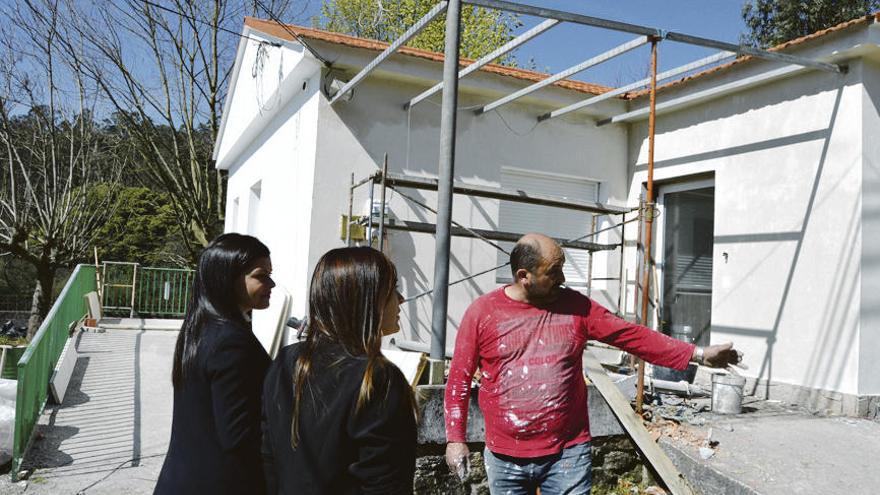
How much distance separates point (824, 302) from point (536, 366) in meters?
4.80

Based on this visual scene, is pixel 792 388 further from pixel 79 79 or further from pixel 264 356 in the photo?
pixel 79 79

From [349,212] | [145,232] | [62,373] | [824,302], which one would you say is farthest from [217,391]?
[145,232]

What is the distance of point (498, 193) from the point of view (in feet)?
24.2

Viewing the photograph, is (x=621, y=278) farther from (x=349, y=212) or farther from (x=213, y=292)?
(x=213, y=292)

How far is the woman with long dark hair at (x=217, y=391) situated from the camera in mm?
1908

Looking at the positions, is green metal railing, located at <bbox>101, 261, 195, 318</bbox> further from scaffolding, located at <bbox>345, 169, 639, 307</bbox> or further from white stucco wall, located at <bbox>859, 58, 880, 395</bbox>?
white stucco wall, located at <bbox>859, 58, 880, 395</bbox>

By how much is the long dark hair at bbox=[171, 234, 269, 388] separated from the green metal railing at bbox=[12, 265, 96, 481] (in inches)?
146

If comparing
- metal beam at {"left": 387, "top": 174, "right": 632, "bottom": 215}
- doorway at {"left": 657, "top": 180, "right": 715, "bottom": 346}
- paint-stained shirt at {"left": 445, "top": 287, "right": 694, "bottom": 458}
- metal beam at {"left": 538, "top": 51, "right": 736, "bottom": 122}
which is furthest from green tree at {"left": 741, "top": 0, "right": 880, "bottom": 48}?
paint-stained shirt at {"left": 445, "top": 287, "right": 694, "bottom": 458}

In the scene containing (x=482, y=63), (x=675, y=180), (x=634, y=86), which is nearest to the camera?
(x=482, y=63)

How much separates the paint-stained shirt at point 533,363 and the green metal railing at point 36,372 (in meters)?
3.74

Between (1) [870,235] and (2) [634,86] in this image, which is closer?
(1) [870,235]

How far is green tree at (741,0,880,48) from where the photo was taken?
16.2 metres

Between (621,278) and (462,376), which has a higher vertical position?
(621,278)

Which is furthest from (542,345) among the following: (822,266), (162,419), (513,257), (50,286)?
(50,286)
